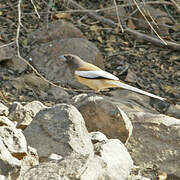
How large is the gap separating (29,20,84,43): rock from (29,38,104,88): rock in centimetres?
26

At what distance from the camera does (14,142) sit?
4422 mm

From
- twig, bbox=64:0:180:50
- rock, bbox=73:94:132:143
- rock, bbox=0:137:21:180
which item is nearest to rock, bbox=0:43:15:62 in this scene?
twig, bbox=64:0:180:50

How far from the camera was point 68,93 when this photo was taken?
28.4 feet

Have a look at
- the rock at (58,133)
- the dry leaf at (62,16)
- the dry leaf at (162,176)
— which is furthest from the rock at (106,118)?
the dry leaf at (62,16)

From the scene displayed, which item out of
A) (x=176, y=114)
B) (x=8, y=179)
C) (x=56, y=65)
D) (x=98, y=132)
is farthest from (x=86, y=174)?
(x=56, y=65)

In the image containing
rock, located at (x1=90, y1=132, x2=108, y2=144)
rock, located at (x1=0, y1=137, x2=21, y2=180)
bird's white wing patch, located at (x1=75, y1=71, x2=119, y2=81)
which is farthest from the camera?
bird's white wing patch, located at (x1=75, y1=71, x2=119, y2=81)

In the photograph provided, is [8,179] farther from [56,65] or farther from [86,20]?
[86,20]

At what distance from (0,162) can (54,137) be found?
3.94 ft

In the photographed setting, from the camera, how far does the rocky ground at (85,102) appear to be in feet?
15.6

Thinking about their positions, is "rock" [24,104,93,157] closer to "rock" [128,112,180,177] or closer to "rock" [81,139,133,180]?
"rock" [81,139,133,180]

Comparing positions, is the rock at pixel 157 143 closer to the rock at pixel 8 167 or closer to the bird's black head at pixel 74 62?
the bird's black head at pixel 74 62

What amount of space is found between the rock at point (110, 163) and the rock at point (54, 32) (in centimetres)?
468

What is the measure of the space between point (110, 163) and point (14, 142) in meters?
1.00

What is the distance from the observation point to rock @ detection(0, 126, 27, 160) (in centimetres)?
434
